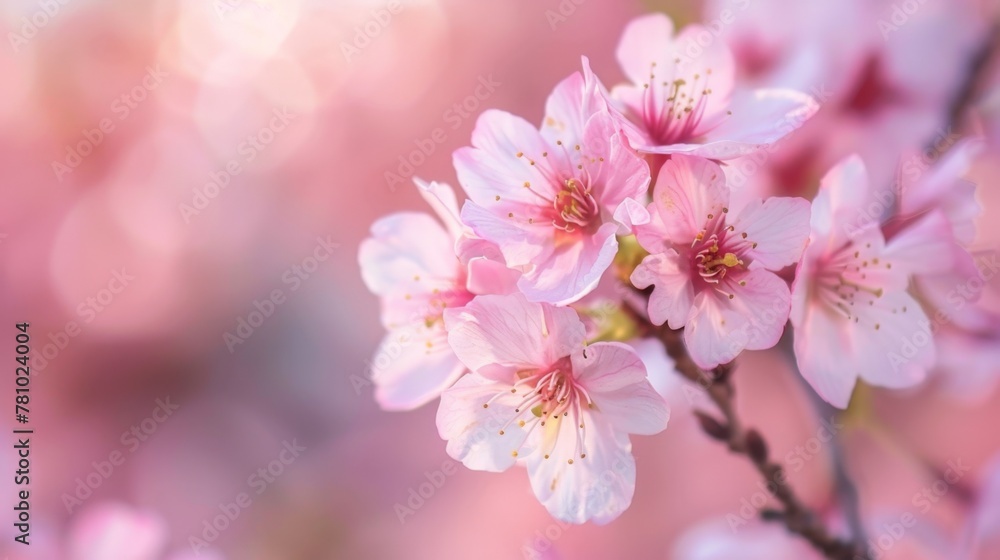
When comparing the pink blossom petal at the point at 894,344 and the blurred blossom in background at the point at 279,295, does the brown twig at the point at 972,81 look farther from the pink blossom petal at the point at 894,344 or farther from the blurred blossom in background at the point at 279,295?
the pink blossom petal at the point at 894,344

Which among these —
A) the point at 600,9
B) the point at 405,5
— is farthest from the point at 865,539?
the point at 405,5

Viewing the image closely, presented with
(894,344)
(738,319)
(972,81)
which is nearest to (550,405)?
(738,319)

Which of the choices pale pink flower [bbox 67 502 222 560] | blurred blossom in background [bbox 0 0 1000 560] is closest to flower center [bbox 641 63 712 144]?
blurred blossom in background [bbox 0 0 1000 560]

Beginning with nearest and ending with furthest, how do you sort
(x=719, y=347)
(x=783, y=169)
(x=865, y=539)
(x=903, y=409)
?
(x=719, y=347) < (x=865, y=539) < (x=783, y=169) < (x=903, y=409)

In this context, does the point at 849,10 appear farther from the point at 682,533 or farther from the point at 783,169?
the point at 682,533

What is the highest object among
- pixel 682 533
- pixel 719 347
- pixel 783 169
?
pixel 719 347

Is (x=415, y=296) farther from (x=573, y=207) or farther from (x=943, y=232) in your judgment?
(x=943, y=232)

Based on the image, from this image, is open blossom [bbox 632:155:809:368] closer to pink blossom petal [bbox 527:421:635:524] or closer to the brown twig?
pink blossom petal [bbox 527:421:635:524]
